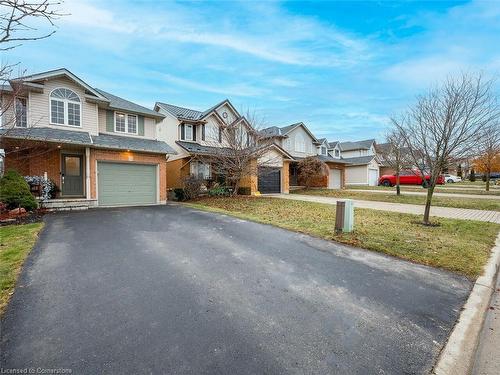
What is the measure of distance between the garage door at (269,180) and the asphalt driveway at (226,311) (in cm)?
1577

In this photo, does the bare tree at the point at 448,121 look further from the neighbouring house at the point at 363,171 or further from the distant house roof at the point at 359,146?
the distant house roof at the point at 359,146

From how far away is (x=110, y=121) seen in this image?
15242mm

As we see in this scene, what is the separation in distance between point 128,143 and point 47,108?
4135 millimetres

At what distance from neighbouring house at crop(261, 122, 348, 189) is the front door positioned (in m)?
17.4

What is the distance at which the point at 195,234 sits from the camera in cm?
725

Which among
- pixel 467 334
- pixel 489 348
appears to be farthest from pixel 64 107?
pixel 489 348

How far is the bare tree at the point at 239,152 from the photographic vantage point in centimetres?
1712

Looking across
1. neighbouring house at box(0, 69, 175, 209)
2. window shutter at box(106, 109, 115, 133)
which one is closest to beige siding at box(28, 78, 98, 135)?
neighbouring house at box(0, 69, 175, 209)

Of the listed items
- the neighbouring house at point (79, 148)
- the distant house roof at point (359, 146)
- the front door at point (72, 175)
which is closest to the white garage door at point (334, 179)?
the distant house roof at point (359, 146)

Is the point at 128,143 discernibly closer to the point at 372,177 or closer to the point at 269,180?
the point at 269,180

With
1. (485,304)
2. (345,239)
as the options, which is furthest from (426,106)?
(485,304)

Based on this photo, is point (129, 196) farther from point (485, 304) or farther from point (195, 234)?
point (485, 304)

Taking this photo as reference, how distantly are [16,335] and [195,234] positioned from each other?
4.76 meters

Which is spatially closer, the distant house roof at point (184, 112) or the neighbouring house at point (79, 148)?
the neighbouring house at point (79, 148)
